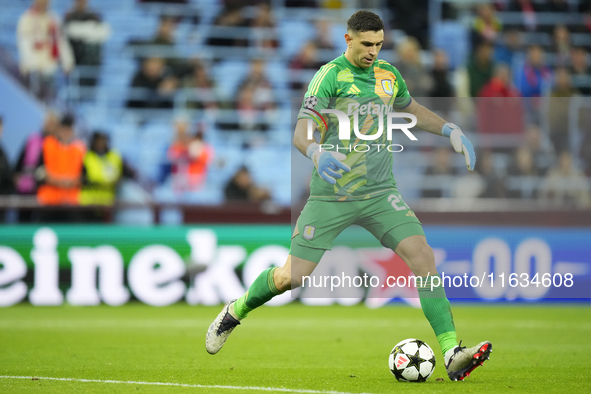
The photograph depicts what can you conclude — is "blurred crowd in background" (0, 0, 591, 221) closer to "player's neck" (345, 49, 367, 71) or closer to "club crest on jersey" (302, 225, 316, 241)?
"player's neck" (345, 49, 367, 71)

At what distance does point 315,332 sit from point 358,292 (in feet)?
9.68

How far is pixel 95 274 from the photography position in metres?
11.8

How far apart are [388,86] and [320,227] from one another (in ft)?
3.65

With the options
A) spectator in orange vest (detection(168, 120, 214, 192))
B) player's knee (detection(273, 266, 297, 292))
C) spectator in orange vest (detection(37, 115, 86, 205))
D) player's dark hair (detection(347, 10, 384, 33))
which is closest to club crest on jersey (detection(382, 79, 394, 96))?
player's dark hair (detection(347, 10, 384, 33))

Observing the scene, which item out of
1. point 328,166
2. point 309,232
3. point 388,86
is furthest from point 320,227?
point 388,86

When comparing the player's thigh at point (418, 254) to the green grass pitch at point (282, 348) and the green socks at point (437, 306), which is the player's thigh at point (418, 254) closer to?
the green socks at point (437, 306)

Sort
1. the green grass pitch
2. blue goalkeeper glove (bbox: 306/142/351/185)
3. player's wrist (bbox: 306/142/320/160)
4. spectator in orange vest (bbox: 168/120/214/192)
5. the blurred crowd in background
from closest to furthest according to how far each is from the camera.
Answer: blue goalkeeper glove (bbox: 306/142/351/185) → player's wrist (bbox: 306/142/320/160) → the green grass pitch → the blurred crowd in background → spectator in orange vest (bbox: 168/120/214/192)

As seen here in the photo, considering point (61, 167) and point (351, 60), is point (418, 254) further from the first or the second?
point (61, 167)

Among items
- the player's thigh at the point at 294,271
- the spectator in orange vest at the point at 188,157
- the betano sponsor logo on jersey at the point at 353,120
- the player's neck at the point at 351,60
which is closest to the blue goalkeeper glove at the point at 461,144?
the betano sponsor logo on jersey at the point at 353,120

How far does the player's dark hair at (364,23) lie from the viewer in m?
5.76

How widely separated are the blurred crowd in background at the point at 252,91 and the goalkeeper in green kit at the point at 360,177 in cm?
610

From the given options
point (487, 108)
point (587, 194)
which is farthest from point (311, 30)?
point (587, 194)

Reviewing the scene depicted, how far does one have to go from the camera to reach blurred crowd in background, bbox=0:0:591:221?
40.0 ft

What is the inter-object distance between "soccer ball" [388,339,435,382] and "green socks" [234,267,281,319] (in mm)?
984
